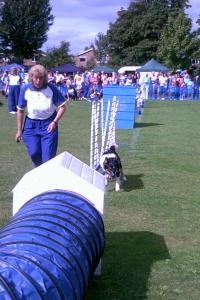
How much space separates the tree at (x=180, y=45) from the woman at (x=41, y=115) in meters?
52.8

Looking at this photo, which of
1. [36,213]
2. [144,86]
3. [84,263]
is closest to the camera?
[84,263]

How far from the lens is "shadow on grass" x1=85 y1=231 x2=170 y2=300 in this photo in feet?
14.9

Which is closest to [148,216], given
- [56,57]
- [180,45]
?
[180,45]

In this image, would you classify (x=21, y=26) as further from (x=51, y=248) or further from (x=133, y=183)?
(x=51, y=248)

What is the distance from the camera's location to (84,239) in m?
4.03

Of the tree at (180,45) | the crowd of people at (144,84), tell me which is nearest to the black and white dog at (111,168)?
the crowd of people at (144,84)

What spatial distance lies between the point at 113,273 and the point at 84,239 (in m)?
1.10

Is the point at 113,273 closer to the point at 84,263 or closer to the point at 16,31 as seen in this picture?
the point at 84,263

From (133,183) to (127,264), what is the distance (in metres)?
3.75

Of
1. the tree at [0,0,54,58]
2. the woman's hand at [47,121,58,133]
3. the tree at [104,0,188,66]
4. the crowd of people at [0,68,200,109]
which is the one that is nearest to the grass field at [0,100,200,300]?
the woman's hand at [47,121,58,133]

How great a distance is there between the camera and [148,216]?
271 inches

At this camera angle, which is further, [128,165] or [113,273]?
[128,165]

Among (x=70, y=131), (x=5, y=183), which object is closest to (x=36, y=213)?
(x=5, y=183)

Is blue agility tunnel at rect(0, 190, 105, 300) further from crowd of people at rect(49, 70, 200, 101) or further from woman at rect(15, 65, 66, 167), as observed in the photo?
crowd of people at rect(49, 70, 200, 101)
